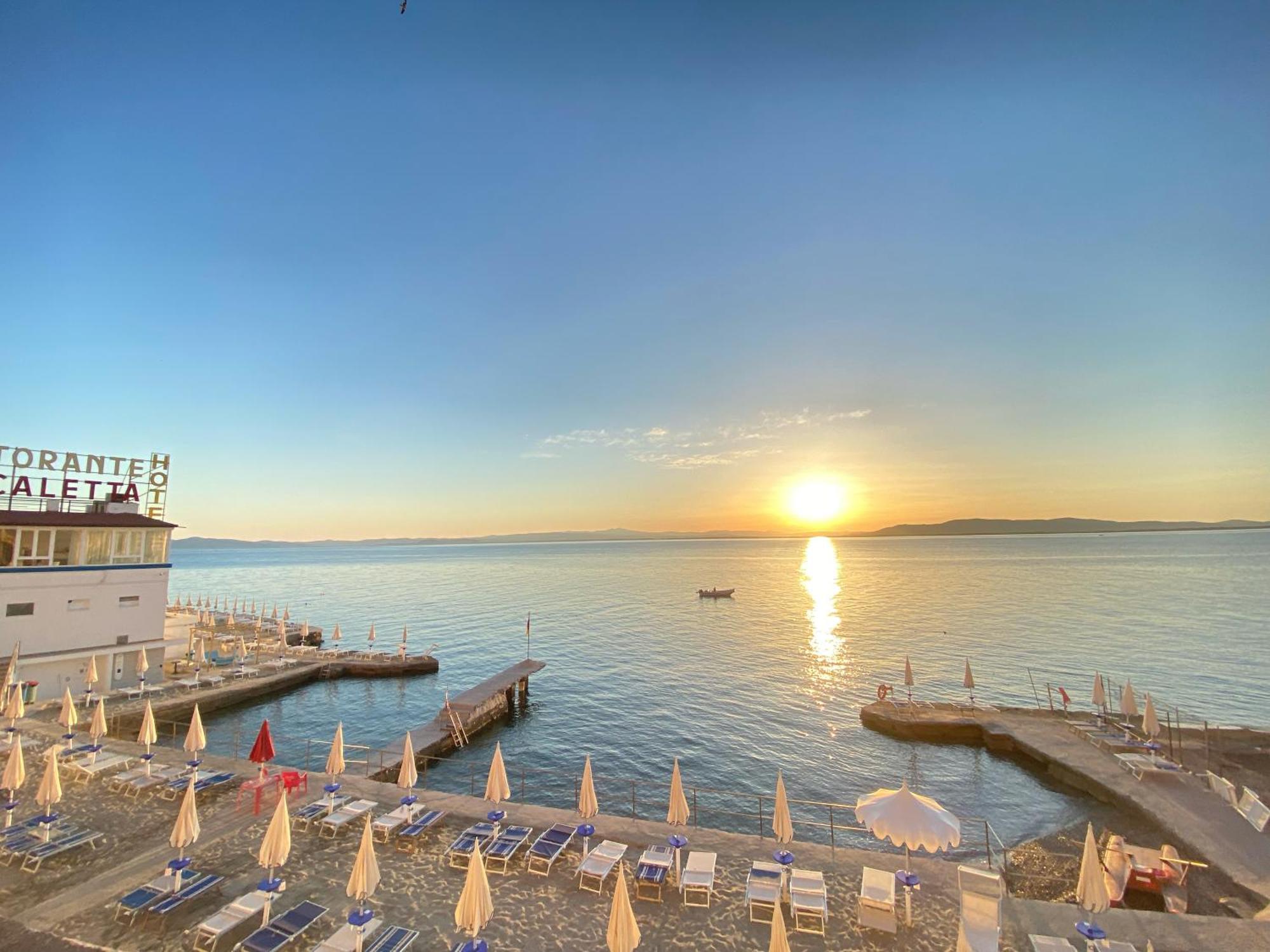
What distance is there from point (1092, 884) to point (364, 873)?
14.5m

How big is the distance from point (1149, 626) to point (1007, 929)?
2969 inches

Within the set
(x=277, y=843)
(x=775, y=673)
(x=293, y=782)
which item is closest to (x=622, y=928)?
(x=277, y=843)

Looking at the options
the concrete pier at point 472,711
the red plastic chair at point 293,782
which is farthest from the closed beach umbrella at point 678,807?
the concrete pier at point 472,711

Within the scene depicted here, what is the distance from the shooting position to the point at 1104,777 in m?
23.5

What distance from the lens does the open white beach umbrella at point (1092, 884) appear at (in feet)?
36.8

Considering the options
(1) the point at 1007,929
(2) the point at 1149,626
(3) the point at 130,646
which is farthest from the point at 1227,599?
(3) the point at 130,646

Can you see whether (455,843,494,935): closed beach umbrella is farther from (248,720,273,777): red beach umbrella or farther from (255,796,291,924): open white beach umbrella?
(248,720,273,777): red beach umbrella

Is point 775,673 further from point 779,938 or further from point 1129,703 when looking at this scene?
point 779,938

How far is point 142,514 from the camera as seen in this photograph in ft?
127

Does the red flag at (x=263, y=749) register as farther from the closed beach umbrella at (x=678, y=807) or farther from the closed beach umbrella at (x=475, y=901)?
the closed beach umbrella at (x=678, y=807)

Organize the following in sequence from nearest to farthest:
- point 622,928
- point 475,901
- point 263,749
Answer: point 622,928
point 475,901
point 263,749

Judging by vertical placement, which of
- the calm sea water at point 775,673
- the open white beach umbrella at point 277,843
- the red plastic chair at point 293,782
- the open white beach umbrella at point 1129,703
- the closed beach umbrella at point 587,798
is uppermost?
the open white beach umbrella at point 277,843

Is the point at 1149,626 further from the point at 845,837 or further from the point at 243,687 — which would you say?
the point at 243,687

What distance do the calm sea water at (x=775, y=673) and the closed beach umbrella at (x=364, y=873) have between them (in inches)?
397
